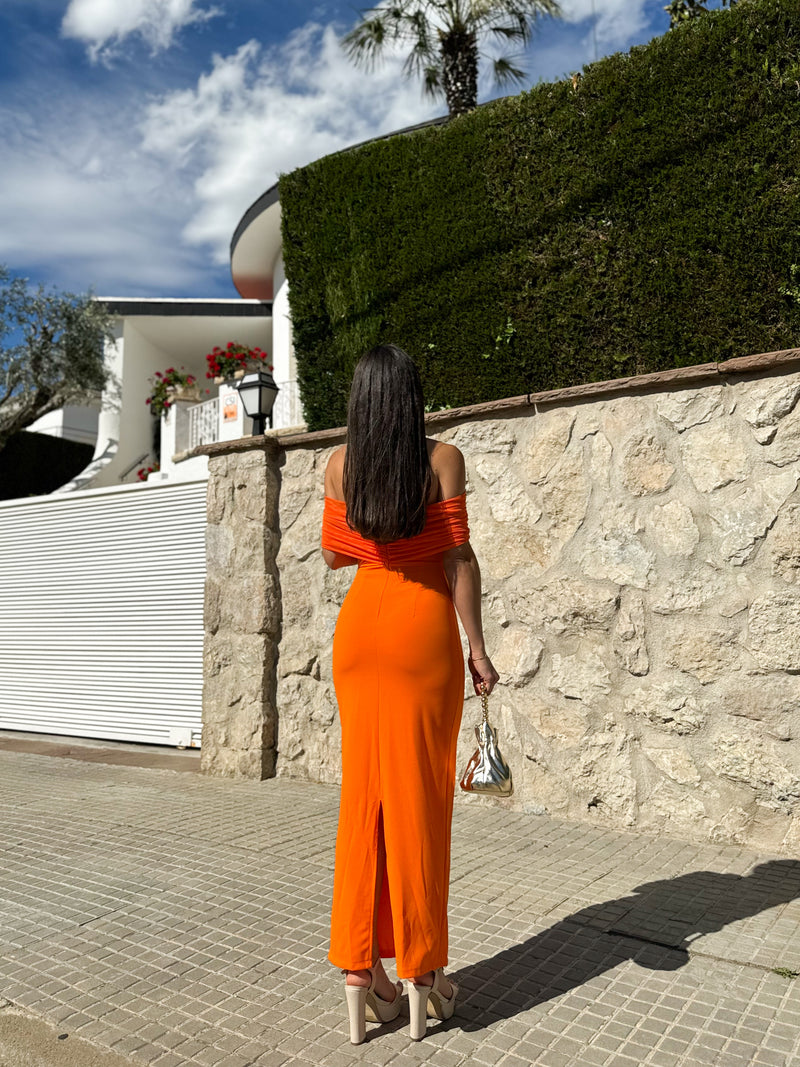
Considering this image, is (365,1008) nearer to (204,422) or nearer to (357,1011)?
(357,1011)

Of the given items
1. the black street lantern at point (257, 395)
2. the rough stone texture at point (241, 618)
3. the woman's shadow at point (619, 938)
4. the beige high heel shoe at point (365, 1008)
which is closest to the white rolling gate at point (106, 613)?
the black street lantern at point (257, 395)

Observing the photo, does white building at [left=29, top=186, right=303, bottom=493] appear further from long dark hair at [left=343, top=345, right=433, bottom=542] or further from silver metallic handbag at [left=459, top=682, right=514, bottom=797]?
silver metallic handbag at [left=459, top=682, right=514, bottom=797]

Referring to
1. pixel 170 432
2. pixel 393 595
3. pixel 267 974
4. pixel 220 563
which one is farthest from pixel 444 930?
pixel 170 432

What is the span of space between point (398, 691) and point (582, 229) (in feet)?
11.9

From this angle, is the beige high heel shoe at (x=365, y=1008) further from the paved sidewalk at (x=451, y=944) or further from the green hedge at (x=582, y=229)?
the green hedge at (x=582, y=229)

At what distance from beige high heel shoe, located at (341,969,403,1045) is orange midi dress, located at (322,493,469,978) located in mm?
68

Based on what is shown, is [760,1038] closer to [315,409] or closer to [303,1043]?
[303,1043]

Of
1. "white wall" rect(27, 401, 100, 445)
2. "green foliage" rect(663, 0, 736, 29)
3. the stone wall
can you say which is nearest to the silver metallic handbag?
the stone wall

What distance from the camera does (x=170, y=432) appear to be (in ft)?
49.2

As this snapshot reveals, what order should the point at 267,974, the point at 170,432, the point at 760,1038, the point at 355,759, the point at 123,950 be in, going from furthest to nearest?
the point at 170,432 → the point at 123,950 → the point at 267,974 → the point at 355,759 → the point at 760,1038

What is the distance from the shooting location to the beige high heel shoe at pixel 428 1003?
2.39 m

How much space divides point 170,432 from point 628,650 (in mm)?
11992

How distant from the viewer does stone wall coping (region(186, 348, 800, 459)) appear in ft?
13.5

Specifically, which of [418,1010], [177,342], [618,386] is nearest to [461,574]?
[418,1010]
